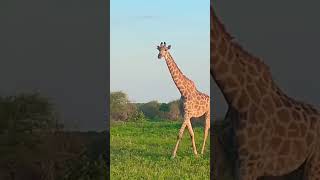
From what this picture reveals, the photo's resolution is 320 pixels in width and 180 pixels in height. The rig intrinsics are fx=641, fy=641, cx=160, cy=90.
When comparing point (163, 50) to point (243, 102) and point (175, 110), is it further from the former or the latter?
point (243, 102)

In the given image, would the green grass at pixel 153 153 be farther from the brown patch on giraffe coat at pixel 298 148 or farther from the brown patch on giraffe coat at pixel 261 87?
the brown patch on giraffe coat at pixel 261 87

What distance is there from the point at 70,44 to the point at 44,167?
0.90 m

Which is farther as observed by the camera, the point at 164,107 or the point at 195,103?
the point at 164,107

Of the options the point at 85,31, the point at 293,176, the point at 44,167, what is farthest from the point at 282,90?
the point at 44,167

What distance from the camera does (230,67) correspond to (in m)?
4.23

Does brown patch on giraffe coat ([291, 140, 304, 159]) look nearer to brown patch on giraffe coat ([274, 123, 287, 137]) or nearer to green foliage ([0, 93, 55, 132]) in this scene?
brown patch on giraffe coat ([274, 123, 287, 137])

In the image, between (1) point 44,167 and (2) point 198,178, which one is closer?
(1) point 44,167

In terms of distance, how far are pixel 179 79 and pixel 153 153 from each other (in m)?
0.68

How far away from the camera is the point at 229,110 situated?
4.35 metres

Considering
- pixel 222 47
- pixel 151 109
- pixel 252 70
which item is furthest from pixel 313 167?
pixel 151 109

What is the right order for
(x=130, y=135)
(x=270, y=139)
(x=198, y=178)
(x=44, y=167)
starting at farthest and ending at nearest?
(x=130, y=135)
(x=198, y=178)
(x=44, y=167)
(x=270, y=139)

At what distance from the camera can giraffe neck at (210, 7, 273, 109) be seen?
4.22 m

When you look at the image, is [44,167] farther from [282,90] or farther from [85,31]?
[282,90]

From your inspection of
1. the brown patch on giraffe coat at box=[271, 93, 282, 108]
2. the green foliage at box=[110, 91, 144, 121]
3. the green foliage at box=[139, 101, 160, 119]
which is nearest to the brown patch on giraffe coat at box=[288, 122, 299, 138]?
the brown patch on giraffe coat at box=[271, 93, 282, 108]
